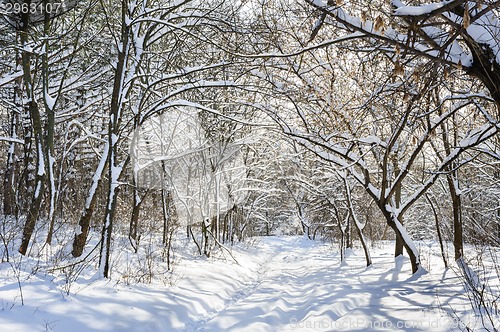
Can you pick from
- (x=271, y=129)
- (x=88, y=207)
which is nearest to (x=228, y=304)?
(x=88, y=207)

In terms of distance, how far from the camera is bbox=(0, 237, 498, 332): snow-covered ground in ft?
14.3

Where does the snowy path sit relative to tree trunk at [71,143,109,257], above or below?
below

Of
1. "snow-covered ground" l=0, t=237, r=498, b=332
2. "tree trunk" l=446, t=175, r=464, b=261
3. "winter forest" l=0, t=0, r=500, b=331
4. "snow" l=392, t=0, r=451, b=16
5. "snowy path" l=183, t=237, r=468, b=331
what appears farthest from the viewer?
"tree trunk" l=446, t=175, r=464, b=261

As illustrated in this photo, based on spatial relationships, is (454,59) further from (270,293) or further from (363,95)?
(270,293)

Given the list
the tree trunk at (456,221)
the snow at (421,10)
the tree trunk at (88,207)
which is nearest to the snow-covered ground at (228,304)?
the tree trunk at (456,221)

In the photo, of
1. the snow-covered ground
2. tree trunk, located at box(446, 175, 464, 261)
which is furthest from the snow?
tree trunk, located at box(446, 175, 464, 261)

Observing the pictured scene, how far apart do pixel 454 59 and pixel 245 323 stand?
176 inches

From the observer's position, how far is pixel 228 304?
22.8 feet

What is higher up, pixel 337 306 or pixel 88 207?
pixel 88 207

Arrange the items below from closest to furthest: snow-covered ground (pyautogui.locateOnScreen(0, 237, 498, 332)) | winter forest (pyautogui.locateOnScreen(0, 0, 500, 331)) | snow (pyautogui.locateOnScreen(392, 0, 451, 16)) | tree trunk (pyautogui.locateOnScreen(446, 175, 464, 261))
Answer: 1. snow (pyautogui.locateOnScreen(392, 0, 451, 16))
2. winter forest (pyautogui.locateOnScreen(0, 0, 500, 331))
3. snow-covered ground (pyautogui.locateOnScreen(0, 237, 498, 332))
4. tree trunk (pyautogui.locateOnScreen(446, 175, 464, 261))

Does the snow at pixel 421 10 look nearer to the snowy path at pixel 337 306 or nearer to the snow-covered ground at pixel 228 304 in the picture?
the snow-covered ground at pixel 228 304

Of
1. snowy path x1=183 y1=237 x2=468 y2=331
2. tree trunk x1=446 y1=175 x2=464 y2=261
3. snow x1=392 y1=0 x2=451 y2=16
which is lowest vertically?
snowy path x1=183 y1=237 x2=468 y2=331

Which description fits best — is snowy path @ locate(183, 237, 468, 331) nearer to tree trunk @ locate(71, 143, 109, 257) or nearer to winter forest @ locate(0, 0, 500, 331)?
winter forest @ locate(0, 0, 500, 331)

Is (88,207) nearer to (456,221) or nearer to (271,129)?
(271,129)
